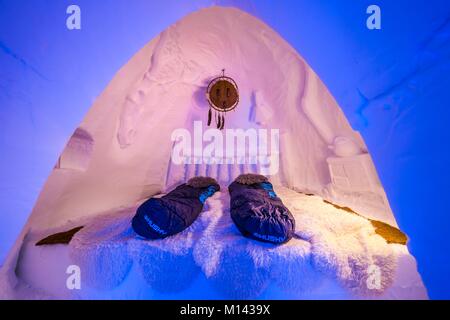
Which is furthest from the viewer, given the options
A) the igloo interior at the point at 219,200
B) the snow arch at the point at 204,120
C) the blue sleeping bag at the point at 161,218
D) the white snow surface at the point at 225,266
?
the snow arch at the point at 204,120

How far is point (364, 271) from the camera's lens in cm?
115

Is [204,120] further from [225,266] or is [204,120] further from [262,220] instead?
[225,266]

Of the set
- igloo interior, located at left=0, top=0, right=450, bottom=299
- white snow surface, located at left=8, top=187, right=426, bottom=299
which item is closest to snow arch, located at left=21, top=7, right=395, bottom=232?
igloo interior, located at left=0, top=0, right=450, bottom=299

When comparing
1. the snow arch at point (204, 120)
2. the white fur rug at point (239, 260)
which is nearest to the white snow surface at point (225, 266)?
the white fur rug at point (239, 260)

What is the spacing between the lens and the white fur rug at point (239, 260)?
1.16 m

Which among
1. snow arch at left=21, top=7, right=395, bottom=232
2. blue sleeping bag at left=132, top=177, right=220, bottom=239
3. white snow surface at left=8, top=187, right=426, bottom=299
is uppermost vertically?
snow arch at left=21, top=7, right=395, bottom=232

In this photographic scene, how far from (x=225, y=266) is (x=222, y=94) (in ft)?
6.72

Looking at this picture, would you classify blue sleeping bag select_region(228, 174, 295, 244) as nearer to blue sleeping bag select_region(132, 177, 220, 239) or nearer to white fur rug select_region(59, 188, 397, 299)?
white fur rug select_region(59, 188, 397, 299)

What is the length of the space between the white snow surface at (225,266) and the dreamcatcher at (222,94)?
1.77m

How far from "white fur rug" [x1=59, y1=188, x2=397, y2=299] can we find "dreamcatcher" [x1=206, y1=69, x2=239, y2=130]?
175cm

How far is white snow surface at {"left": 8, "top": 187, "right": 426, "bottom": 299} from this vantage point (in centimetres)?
115

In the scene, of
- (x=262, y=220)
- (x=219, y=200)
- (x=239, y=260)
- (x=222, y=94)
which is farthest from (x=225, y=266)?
(x=222, y=94)

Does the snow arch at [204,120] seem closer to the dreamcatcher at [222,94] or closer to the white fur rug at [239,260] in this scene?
the dreamcatcher at [222,94]

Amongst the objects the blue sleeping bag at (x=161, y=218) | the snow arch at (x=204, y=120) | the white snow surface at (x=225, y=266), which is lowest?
the white snow surface at (x=225, y=266)
